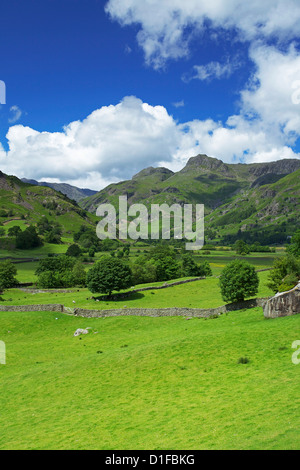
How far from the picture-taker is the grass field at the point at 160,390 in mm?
18391

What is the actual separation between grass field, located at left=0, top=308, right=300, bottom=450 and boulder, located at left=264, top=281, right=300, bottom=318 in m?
2.44

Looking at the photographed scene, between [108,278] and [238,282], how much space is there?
3206 centimetres

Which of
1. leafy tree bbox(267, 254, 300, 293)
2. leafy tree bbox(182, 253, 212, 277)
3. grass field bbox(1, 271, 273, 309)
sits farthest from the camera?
leafy tree bbox(182, 253, 212, 277)

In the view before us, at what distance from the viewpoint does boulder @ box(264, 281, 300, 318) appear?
40.3 metres

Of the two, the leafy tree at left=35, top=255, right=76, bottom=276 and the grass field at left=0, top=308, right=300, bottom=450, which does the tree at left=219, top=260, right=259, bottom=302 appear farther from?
the leafy tree at left=35, top=255, right=76, bottom=276

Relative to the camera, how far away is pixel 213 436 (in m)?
17.4

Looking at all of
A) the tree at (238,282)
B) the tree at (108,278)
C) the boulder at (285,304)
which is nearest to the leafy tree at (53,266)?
the tree at (108,278)

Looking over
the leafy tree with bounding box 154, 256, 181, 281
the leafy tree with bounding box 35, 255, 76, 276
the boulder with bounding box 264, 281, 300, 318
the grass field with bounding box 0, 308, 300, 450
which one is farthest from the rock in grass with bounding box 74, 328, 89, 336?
the leafy tree with bounding box 35, 255, 76, 276

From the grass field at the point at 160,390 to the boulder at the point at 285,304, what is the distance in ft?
8.02

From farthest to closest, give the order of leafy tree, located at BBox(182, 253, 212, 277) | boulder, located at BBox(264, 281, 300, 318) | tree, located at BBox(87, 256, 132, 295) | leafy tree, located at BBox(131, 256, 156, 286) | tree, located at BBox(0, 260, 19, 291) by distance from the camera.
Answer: leafy tree, located at BBox(182, 253, 212, 277), tree, located at BBox(0, 260, 19, 291), leafy tree, located at BBox(131, 256, 156, 286), tree, located at BBox(87, 256, 132, 295), boulder, located at BBox(264, 281, 300, 318)

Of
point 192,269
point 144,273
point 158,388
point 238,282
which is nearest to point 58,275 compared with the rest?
point 144,273

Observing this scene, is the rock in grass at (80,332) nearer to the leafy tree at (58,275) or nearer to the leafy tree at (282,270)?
the leafy tree at (282,270)

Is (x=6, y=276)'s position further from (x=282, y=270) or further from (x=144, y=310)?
(x=282, y=270)
